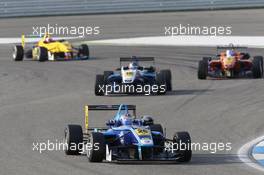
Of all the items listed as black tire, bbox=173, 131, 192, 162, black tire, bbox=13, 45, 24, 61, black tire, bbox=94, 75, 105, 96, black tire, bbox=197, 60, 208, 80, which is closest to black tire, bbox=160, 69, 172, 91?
black tire, bbox=94, 75, 105, 96

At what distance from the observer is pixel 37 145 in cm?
1631

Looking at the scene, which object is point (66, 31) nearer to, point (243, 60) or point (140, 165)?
point (243, 60)

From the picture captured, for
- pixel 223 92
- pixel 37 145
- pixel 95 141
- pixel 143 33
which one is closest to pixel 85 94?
pixel 223 92

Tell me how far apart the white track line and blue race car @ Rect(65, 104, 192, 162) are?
99 cm

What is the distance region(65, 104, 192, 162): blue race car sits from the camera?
1443 centimetres

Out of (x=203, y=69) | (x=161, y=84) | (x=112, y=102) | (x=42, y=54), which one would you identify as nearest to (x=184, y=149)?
(x=112, y=102)

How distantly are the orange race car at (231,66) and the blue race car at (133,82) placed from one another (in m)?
3.09

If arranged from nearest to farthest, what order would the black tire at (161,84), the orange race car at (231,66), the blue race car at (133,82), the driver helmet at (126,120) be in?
the driver helmet at (126,120)
the black tire at (161,84)
the blue race car at (133,82)
the orange race car at (231,66)

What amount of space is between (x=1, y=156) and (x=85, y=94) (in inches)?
393

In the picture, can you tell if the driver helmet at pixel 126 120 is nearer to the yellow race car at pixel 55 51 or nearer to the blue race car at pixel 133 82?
the blue race car at pixel 133 82

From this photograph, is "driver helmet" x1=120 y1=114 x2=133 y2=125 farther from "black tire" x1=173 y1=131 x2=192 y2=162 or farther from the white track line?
the white track line

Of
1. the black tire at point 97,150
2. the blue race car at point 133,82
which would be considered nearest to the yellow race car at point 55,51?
the blue race car at point 133,82

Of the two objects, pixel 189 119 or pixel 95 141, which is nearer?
pixel 95 141

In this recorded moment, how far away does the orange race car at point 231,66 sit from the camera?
2764 centimetres
